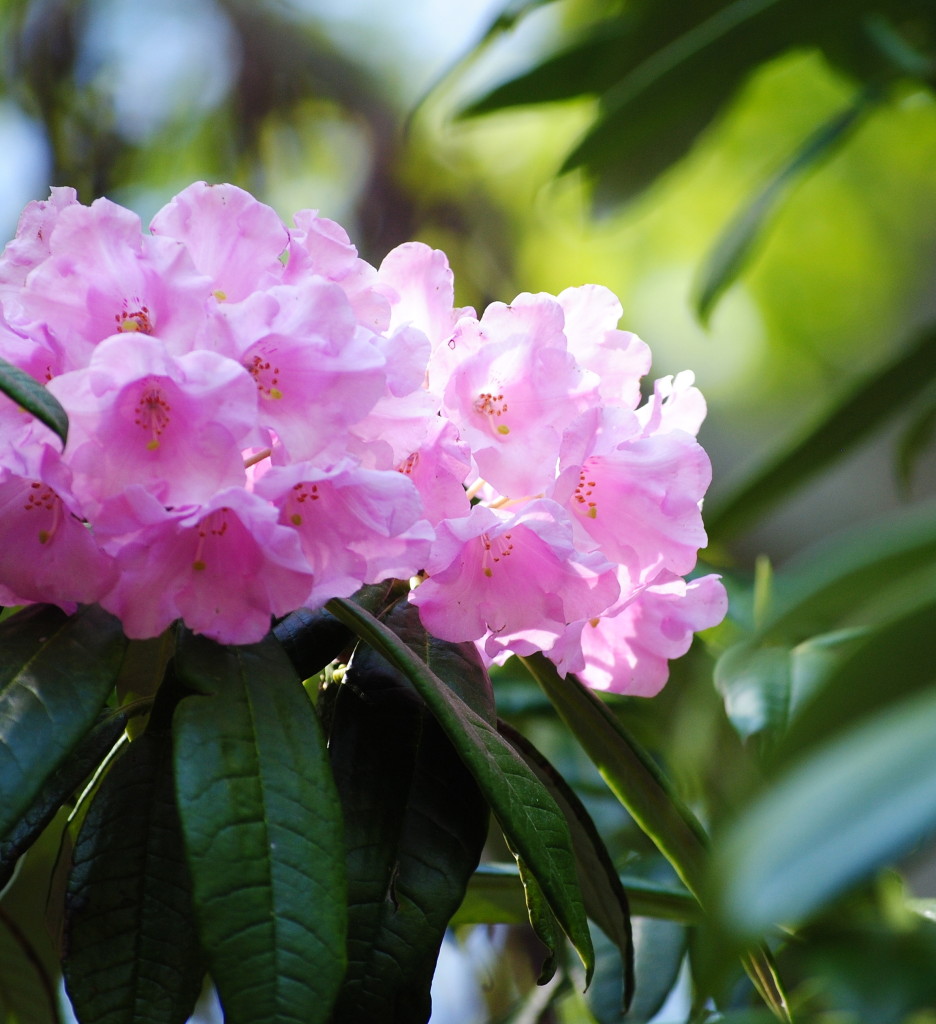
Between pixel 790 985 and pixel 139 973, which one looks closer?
pixel 139 973

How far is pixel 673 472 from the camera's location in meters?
0.72

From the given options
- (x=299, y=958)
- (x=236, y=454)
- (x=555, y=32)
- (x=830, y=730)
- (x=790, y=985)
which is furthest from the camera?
(x=555, y=32)

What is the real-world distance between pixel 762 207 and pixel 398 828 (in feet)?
3.18

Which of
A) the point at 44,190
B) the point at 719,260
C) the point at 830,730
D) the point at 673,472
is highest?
the point at 830,730

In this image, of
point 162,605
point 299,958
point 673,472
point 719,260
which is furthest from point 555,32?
point 299,958

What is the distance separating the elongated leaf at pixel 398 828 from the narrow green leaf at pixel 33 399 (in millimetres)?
242

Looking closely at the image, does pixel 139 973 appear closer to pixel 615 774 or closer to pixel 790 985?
pixel 615 774

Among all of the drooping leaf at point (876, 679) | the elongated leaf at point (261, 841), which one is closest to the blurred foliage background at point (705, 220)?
the drooping leaf at point (876, 679)

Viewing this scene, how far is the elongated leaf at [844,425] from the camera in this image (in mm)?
915

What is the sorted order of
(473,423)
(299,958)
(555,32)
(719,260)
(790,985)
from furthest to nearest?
(555,32), (719,260), (790,985), (473,423), (299,958)

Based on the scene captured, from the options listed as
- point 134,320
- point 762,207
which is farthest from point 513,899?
point 762,207

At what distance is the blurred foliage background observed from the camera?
19.3 inches

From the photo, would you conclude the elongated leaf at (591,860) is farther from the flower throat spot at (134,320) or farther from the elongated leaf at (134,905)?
the flower throat spot at (134,320)

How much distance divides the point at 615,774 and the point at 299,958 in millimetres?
315
